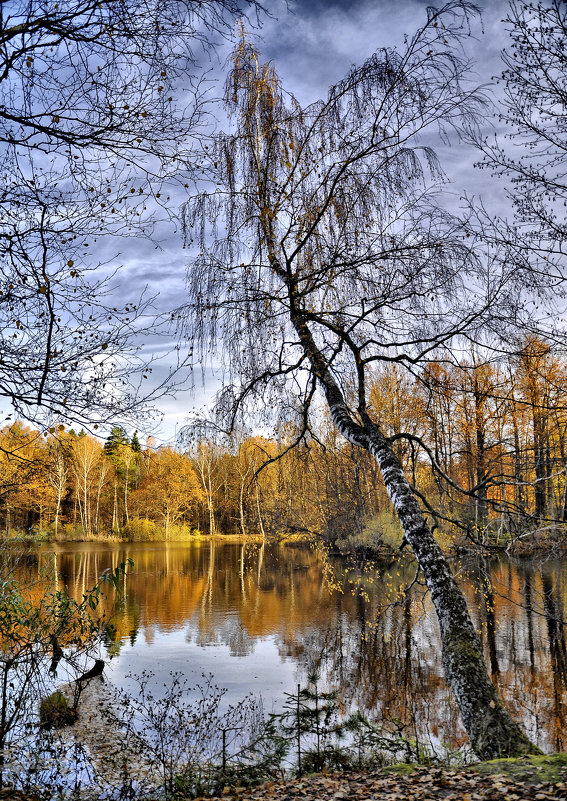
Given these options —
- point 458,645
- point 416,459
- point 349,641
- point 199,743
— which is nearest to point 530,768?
point 458,645

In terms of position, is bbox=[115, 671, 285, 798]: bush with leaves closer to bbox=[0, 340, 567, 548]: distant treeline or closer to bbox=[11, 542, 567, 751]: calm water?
bbox=[11, 542, 567, 751]: calm water

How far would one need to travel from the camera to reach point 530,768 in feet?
12.9

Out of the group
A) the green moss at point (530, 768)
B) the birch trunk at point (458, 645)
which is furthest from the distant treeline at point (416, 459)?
the green moss at point (530, 768)

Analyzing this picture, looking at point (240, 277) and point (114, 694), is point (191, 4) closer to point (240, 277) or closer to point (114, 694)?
point (240, 277)

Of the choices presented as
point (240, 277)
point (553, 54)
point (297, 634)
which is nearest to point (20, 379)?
point (240, 277)

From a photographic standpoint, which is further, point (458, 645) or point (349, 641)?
point (349, 641)

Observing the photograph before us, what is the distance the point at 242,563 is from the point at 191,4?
2469 cm

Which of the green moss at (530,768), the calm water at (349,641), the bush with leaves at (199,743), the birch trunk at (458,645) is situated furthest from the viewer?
the calm water at (349,641)

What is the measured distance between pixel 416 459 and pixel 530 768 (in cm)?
374

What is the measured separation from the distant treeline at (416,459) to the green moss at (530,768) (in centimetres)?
164

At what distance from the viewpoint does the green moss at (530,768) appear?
376 cm

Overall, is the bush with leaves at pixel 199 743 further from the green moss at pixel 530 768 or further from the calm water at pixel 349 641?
the green moss at pixel 530 768

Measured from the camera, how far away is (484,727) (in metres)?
4.46

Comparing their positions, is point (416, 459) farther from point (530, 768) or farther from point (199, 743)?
point (199, 743)
